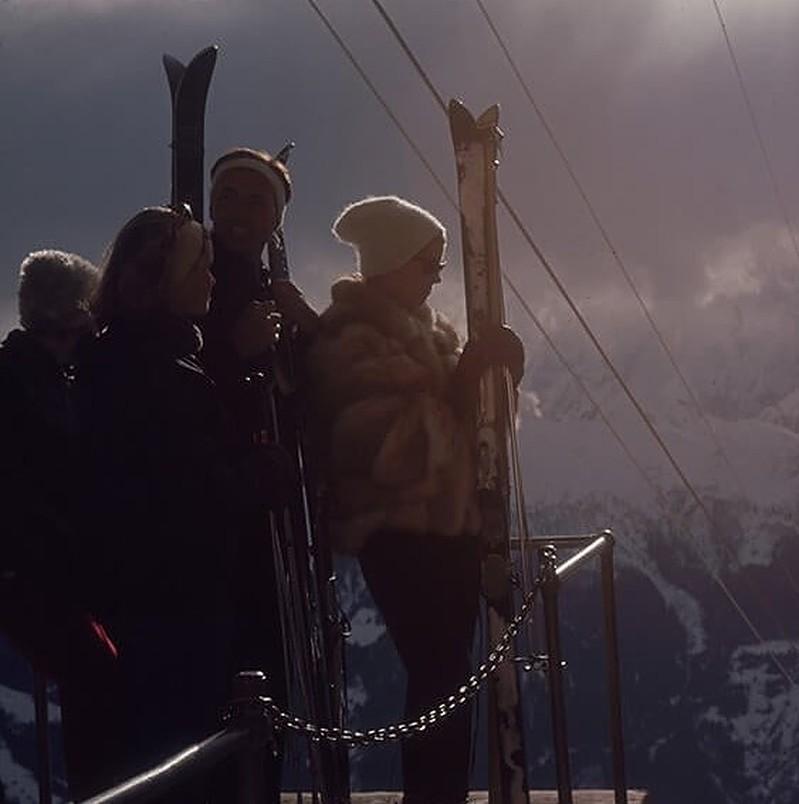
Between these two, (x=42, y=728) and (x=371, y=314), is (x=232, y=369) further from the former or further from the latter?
(x=42, y=728)

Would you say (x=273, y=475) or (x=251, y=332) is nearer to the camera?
(x=273, y=475)

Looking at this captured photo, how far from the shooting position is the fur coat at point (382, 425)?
19.4 feet

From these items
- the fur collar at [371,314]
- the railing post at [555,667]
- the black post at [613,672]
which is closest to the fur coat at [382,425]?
the fur collar at [371,314]

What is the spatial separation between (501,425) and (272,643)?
3.66 ft

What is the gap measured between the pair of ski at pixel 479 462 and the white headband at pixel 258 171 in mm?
208

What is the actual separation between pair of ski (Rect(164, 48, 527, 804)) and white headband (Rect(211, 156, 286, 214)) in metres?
0.21

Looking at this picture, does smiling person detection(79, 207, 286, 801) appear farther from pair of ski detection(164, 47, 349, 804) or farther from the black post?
the black post

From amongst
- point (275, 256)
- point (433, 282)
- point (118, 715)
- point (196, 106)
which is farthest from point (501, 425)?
point (118, 715)

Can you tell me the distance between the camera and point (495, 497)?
6.07m

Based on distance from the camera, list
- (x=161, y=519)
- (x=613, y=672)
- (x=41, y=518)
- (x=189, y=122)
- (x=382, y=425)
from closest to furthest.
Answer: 1. (x=41, y=518)
2. (x=161, y=519)
3. (x=382, y=425)
4. (x=189, y=122)
5. (x=613, y=672)

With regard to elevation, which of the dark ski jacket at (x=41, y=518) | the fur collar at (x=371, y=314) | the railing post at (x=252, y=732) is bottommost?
the railing post at (x=252, y=732)


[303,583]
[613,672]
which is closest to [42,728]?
[303,583]

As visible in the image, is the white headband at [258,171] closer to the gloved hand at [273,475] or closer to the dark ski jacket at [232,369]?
the dark ski jacket at [232,369]

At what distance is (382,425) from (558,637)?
863mm
